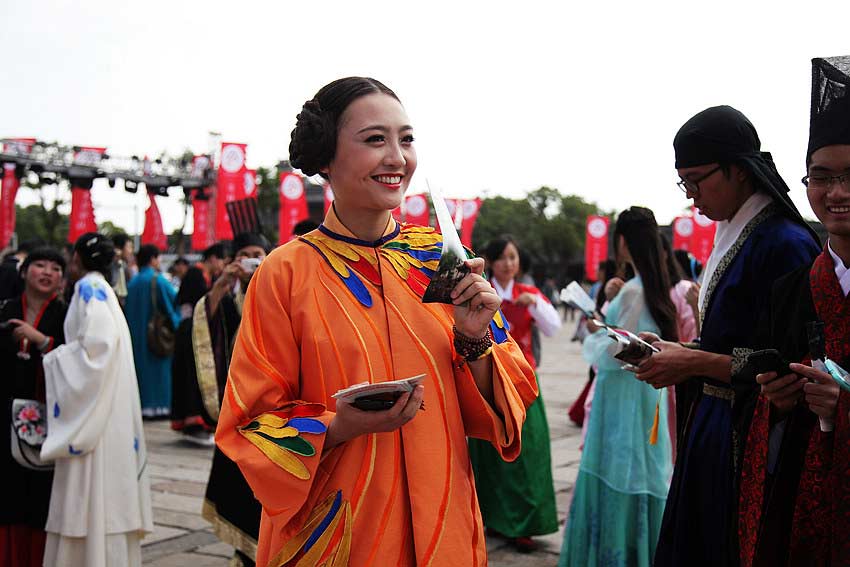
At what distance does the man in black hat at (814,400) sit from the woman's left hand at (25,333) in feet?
10.4

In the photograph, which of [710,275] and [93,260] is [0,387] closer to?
[93,260]

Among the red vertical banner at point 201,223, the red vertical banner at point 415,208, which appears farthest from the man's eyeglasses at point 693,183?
the red vertical banner at point 201,223

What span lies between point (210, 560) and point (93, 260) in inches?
71.8

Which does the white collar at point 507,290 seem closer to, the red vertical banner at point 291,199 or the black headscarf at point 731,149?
the black headscarf at point 731,149

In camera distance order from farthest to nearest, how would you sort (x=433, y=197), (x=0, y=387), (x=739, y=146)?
(x=0, y=387), (x=739, y=146), (x=433, y=197)

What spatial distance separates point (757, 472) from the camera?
2131 millimetres

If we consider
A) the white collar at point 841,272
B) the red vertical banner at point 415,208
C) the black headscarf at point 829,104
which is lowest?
the white collar at point 841,272

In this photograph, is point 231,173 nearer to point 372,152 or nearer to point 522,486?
point 522,486

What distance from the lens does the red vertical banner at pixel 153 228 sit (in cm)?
2078

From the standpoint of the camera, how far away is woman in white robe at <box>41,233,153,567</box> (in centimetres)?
375

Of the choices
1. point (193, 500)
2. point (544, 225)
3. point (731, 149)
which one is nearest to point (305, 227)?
point (193, 500)

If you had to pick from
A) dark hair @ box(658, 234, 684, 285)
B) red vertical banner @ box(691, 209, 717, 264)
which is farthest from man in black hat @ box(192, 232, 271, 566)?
red vertical banner @ box(691, 209, 717, 264)

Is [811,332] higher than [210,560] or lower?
higher

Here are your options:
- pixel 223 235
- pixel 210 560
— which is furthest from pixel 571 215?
pixel 210 560
